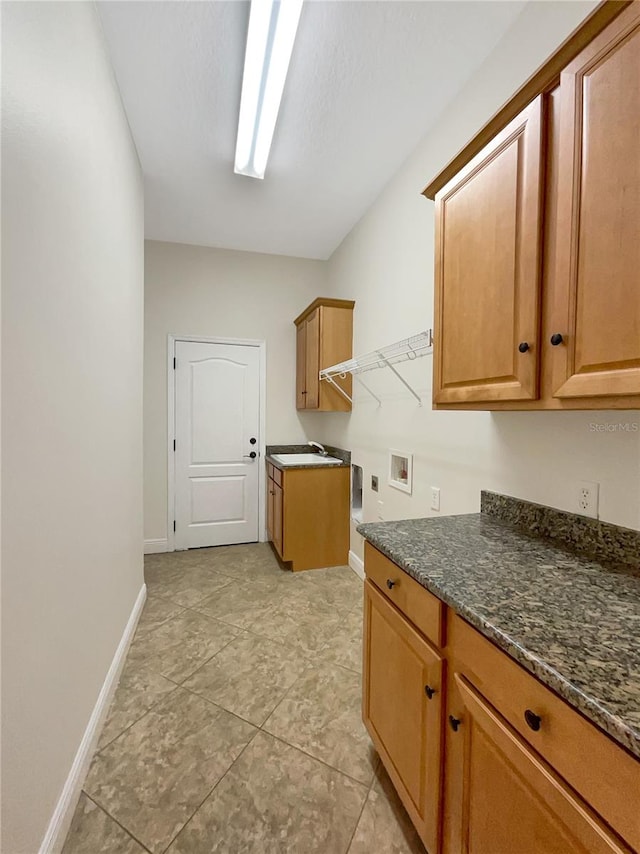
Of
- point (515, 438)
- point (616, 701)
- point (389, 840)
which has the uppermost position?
point (515, 438)

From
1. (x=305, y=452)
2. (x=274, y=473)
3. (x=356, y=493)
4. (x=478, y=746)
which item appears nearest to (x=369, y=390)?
(x=356, y=493)

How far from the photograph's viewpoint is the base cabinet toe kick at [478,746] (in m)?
→ 0.59

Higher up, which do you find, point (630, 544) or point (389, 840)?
point (630, 544)

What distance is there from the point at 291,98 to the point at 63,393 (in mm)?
1924

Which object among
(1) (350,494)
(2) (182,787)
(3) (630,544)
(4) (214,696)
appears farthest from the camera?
(1) (350,494)

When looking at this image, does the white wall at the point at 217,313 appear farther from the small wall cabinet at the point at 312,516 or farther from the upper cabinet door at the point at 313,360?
the small wall cabinet at the point at 312,516

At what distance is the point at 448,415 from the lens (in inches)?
77.1

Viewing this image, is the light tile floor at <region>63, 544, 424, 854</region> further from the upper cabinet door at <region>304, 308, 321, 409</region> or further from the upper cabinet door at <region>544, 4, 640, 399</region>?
the upper cabinet door at <region>304, 308, 321, 409</region>

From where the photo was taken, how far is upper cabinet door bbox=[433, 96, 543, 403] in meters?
1.09

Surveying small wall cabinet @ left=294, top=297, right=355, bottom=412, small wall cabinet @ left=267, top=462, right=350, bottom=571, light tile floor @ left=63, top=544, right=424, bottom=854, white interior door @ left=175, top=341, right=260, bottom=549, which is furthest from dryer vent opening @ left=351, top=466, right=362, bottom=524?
white interior door @ left=175, top=341, right=260, bottom=549

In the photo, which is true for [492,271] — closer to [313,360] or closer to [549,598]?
[549,598]

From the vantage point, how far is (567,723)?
0.64 metres

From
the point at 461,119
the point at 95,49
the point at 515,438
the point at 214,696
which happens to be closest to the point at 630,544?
the point at 515,438

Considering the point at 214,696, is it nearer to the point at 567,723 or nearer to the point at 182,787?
the point at 182,787
